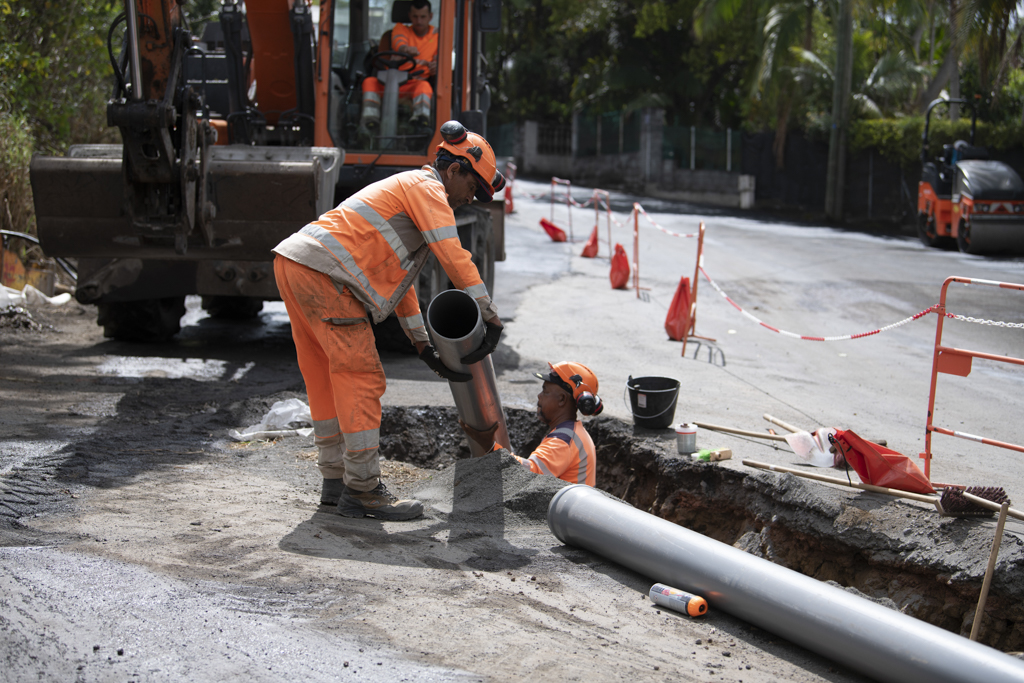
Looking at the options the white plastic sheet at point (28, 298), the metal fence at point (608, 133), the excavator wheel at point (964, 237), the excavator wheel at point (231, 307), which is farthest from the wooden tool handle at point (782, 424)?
the metal fence at point (608, 133)

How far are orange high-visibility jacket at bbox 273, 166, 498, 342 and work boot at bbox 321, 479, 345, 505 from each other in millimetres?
936

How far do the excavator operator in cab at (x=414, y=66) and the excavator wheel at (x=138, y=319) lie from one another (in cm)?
281

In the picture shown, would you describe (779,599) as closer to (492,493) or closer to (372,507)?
(492,493)

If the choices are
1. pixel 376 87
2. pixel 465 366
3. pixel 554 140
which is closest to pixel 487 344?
pixel 465 366

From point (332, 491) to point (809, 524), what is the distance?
8.09 ft

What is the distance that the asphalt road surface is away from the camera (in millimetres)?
2963

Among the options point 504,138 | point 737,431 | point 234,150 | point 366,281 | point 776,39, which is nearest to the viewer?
point 366,281

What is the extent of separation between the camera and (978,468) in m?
Result: 5.31

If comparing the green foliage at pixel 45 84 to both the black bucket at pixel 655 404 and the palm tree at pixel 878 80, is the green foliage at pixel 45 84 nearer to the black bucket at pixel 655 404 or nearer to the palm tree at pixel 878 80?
the black bucket at pixel 655 404

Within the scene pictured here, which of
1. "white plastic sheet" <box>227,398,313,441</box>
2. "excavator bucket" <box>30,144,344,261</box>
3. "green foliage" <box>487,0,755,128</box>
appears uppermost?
"green foliage" <box>487,0,755,128</box>

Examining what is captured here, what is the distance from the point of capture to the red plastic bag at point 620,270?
12.3 m

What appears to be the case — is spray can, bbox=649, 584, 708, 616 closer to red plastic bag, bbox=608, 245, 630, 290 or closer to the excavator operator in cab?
the excavator operator in cab

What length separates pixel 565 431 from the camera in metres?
4.75

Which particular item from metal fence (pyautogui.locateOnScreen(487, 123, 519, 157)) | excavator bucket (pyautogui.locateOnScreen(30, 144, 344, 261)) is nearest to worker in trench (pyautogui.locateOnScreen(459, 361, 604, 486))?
excavator bucket (pyautogui.locateOnScreen(30, 144, 344, 261))
